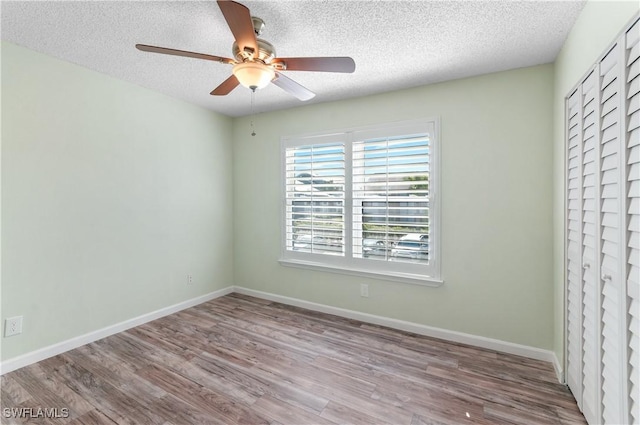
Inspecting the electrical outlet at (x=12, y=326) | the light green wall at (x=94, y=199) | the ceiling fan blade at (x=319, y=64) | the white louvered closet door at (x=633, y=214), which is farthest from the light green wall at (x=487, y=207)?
the electrical outlet at (x=12, y=326)

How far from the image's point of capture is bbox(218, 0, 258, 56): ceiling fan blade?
1300mm

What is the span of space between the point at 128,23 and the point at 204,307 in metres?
2.92

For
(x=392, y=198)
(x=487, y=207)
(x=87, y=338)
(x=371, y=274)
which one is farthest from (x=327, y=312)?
(x=87, y=338)

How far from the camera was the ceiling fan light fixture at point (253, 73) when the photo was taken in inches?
66.6

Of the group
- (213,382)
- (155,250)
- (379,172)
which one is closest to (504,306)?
(379,172)

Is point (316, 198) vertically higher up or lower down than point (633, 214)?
higher up

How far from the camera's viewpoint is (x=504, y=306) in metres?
2.52

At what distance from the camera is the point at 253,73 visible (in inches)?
67.4

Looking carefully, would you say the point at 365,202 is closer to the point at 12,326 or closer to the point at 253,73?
the point at 253,73

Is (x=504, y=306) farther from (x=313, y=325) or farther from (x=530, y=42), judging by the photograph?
(x=530, y=42)

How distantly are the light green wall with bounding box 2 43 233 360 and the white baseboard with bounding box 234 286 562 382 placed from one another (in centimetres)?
134

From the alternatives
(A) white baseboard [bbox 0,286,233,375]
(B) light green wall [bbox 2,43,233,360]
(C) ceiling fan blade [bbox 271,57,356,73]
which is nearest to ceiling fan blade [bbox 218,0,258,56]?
(C) ceiling fan blade [bbox 271,57,356,73]

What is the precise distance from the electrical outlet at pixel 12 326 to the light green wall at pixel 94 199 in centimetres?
4

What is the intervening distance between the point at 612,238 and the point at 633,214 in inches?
9.0
